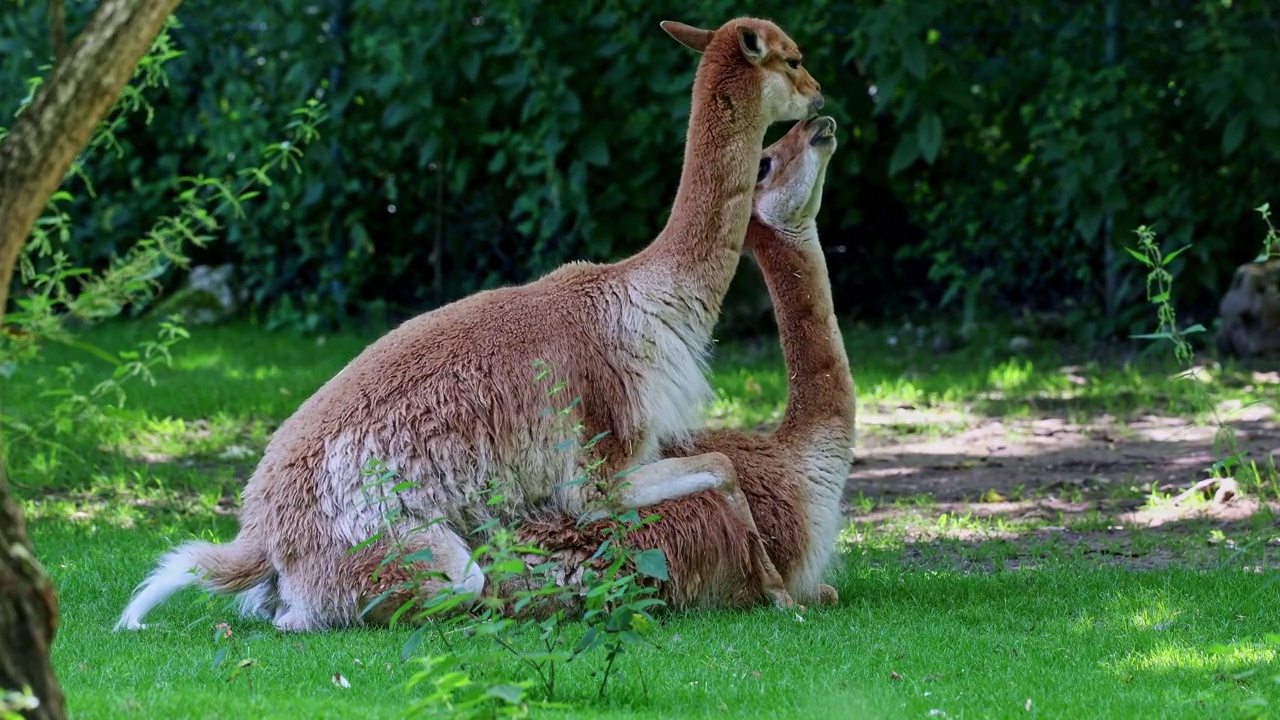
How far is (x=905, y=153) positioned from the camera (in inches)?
460

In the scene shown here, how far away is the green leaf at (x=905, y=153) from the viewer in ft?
38.2

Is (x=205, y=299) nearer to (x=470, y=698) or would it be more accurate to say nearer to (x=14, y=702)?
(x=470, y=698)

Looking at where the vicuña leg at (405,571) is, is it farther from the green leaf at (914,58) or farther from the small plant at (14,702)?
the green leaf at (914,58)

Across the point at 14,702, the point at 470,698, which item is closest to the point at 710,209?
the point at 470,698

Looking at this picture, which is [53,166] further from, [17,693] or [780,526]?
[780,526]

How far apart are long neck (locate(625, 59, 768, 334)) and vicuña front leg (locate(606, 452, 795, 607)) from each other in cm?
50

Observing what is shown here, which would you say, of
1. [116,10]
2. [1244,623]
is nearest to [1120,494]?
[1244,623]

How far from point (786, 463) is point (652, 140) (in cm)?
640

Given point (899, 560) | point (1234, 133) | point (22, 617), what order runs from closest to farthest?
point (22, 617), point (899, 560), point (1234, 133)

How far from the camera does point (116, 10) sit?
326cm

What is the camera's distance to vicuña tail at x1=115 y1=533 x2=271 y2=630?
542 centimetres

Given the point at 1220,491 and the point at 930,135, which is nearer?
the point at 1220,491

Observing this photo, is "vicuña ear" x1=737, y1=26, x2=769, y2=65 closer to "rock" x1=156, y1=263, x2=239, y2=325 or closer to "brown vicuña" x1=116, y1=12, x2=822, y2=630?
"brown vicuña" x1=116, y1=12, x2=822, y2=630

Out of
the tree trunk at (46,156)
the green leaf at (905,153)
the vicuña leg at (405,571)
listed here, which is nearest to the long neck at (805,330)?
the vicuña leg at (405,571)
